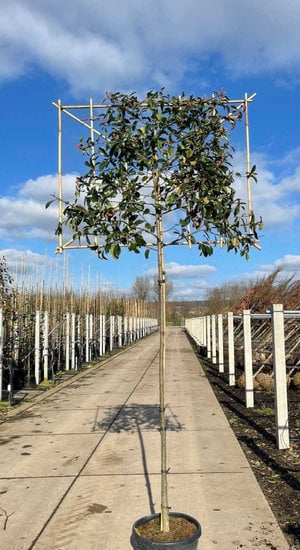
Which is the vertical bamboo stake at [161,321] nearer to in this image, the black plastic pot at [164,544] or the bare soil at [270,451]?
the black plastic pot at [164,544]

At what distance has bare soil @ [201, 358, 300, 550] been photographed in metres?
3.80

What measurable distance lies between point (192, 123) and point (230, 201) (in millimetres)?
606

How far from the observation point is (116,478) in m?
4.64

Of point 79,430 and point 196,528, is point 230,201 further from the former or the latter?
point 79,430

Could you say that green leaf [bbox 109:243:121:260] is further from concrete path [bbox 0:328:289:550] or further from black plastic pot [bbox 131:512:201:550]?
concrete path [bbox 0:328:289:550]

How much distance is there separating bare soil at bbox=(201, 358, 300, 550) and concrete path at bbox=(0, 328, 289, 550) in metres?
0.12

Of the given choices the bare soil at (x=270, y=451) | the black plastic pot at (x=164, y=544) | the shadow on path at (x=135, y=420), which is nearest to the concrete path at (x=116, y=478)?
the shadow on path at (x=135, y=420)

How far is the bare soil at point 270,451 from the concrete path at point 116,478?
120mm

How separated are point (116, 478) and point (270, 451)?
1904 millimetres

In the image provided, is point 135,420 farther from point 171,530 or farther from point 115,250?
point 115,250

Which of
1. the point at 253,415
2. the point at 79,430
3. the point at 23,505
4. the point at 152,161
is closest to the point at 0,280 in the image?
the point at 79,430

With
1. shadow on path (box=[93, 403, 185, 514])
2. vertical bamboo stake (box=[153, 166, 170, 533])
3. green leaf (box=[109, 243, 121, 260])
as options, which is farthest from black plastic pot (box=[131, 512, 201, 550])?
shadow on path (box=[93, 403, 185, 514])

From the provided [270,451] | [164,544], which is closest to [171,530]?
[164,544]

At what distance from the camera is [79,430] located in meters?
6.82
